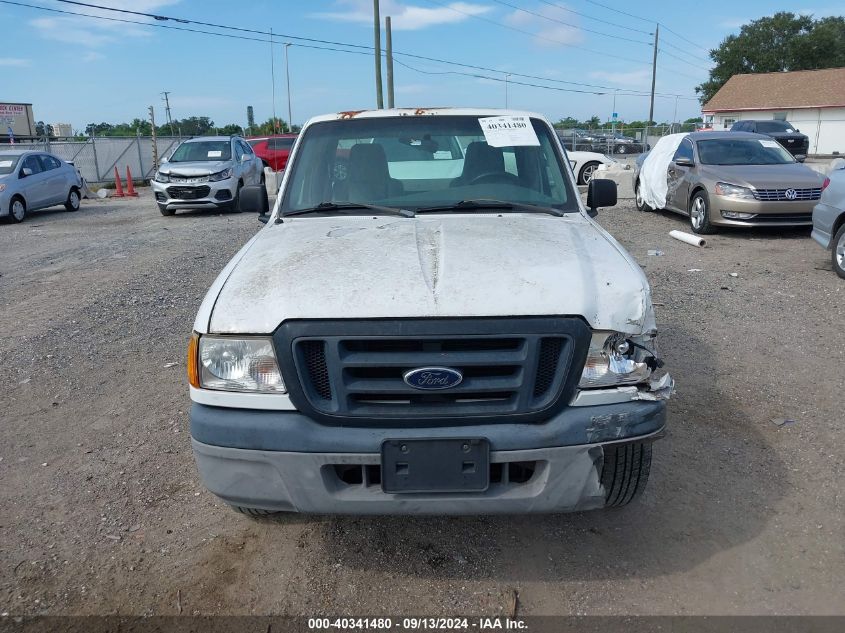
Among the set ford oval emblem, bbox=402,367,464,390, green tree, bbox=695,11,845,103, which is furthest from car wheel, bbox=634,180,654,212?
green tree, bbox=695,11,845,103

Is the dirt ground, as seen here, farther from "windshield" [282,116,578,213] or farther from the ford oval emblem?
"windshield" [282,116,578,213]

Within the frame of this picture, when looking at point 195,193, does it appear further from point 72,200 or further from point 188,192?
point 72,200

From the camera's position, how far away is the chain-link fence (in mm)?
26953

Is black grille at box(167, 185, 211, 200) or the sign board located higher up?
the sign board

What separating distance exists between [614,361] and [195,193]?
47.9 feet

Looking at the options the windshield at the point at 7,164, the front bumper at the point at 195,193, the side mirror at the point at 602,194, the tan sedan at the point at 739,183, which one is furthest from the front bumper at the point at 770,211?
the windshield at the point at 7,164

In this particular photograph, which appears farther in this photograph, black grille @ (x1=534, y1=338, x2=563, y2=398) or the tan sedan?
the tan sedan

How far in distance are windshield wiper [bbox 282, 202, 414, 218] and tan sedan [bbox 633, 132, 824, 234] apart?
28.2 feet

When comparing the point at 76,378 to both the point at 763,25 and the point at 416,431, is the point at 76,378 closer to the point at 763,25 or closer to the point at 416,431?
the point at 416,431

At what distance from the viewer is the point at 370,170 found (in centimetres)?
407

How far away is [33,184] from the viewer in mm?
16422

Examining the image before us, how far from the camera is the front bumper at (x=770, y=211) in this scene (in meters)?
10.5

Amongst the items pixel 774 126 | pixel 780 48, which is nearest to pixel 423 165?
pixel 774 126

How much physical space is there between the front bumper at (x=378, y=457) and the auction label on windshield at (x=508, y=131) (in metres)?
2.00
